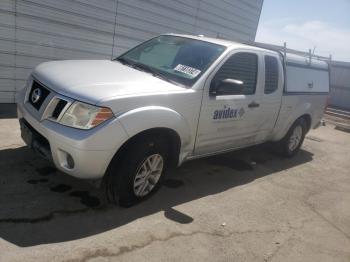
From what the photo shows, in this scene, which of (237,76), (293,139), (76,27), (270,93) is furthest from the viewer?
(76,27)

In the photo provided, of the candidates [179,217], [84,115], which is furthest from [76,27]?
[179,217]

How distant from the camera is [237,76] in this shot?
4.94 metres

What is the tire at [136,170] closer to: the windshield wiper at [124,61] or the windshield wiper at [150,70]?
the windshield wiper at [150,70]

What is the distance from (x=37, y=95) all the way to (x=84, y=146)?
982 millimetres

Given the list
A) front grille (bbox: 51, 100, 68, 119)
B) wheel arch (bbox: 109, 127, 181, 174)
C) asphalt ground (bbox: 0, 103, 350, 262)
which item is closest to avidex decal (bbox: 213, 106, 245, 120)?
wheel arch (bbox: 109, 127, 181, 174)

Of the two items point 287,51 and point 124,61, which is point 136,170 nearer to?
point 124,61

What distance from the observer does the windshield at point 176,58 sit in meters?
4.46

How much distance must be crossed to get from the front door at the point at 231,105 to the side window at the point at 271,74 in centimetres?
20

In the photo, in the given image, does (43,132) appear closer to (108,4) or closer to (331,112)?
(108,4)

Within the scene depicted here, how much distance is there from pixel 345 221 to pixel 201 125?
2.24m

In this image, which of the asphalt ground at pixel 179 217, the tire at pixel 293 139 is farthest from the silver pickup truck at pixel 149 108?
the tire at pixel 293 139

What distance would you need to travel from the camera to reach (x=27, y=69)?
24.3 feet

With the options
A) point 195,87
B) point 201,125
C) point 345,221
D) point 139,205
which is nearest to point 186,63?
point 195,87

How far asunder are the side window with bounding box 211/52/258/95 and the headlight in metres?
1.55
